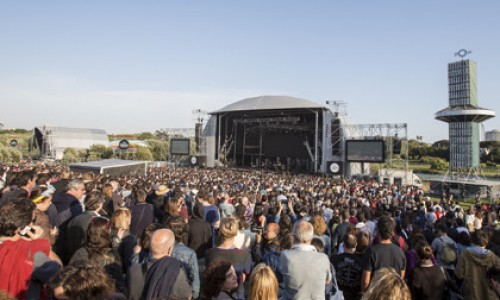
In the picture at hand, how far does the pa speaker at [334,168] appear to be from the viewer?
79.2 ft

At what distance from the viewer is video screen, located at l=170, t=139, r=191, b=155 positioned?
32.3m

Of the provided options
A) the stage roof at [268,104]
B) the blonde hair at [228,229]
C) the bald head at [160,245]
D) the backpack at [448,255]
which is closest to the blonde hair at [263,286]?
the bald head at [160,245]

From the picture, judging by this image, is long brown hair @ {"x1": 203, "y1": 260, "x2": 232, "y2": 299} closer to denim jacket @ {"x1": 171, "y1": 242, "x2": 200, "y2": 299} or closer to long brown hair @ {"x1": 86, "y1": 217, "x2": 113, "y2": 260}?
denim jacket @ {"x1": 171, "y1": 242, "x2": 200, "y2": 299}

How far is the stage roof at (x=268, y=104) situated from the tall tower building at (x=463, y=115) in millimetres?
17393

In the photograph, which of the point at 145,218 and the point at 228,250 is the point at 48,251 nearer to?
the point at 228,250

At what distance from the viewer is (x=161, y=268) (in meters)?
2.13

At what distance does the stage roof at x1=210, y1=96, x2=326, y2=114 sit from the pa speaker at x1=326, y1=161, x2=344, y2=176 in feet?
16.0

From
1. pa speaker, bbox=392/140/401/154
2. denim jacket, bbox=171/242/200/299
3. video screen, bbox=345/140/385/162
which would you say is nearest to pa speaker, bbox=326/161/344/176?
video screen, bbox=345/140/385/162

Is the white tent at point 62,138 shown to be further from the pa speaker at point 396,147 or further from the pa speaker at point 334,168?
the pa speaker at point 396,147

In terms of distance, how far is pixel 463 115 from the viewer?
111ft

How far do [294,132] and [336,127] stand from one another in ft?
22.5

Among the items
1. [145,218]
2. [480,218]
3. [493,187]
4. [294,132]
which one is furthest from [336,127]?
[145,218]

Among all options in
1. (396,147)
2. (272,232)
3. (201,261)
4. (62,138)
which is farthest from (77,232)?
(62,138)

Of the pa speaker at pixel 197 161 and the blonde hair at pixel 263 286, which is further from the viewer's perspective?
the pa speaker at pixel 197 161
